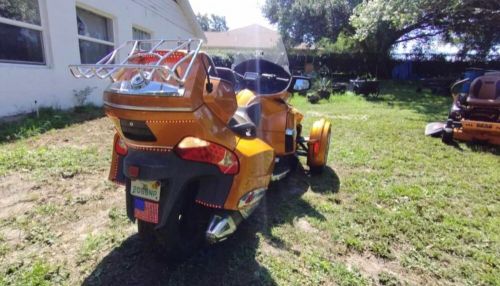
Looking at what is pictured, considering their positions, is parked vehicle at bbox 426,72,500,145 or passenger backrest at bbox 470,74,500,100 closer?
parked vehicle at bbox 426,72,500,145

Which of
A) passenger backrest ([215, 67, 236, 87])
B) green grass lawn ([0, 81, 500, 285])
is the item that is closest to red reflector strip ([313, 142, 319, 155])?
green grass lawn ([0, 81, 500, 285])

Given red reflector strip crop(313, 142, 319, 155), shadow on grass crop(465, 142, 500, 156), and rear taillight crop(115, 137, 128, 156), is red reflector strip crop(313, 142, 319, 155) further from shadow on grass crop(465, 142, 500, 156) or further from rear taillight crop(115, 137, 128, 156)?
shadow on grass crop(465, 142, 500, 156)

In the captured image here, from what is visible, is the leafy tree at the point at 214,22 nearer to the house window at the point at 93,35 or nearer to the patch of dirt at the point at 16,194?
the house window at the point at 93,35

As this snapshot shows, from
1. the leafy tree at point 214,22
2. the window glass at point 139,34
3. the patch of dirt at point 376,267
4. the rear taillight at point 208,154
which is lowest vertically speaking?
the patch of dirt at point 376,267

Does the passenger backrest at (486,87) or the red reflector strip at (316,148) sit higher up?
the passenger backrest at (486,87)

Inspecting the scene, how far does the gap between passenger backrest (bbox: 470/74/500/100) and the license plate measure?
5.94 metres

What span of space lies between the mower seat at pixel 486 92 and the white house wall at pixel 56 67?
25.3 feet

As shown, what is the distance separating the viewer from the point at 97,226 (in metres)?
2.57

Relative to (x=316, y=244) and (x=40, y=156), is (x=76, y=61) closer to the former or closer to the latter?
(x=40, y=156)

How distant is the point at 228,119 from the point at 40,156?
3.09 m

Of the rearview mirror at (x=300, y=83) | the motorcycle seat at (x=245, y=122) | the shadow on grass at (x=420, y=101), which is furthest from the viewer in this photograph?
the shadow on grass at (x=420, y=101)

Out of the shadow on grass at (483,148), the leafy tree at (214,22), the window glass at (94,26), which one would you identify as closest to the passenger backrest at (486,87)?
the shadow on grass at (483,148)

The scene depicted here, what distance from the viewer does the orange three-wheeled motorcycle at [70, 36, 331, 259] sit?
1.68 metres

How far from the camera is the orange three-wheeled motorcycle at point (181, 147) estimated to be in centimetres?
168
